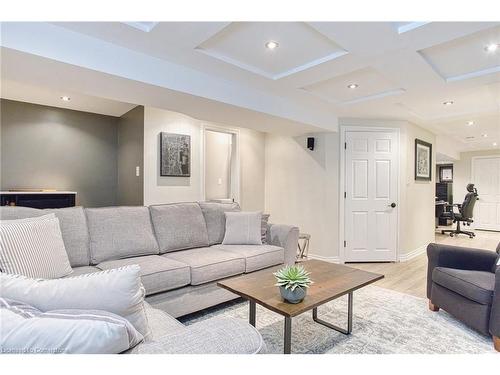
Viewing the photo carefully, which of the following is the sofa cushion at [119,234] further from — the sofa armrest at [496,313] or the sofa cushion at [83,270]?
the sofa armrest at [496,313]

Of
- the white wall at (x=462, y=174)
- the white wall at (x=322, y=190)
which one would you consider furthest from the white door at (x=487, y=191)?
the white wall at (x=322, y=190)

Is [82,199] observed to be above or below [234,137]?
below

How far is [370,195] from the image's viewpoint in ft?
14.3

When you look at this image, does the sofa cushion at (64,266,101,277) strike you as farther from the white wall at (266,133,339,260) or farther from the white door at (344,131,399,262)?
the white door at (344,131,399,262)

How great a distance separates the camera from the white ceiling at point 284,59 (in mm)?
1913

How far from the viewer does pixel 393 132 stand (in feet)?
14.3

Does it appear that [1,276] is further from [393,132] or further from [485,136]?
[485,136]

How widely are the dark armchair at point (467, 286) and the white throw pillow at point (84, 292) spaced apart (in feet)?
7.52

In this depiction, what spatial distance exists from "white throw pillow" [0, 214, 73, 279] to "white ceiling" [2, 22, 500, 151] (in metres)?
1.09

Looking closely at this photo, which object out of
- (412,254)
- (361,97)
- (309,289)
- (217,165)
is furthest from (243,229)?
(412,254)

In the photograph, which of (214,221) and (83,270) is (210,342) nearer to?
(83,270)
